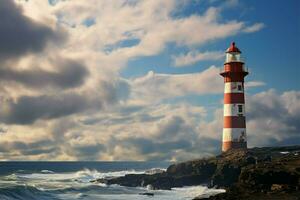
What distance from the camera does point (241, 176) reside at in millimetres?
28156

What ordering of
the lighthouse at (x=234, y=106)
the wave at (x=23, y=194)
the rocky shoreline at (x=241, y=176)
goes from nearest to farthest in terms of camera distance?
the rocky shoreline at (x=241, y=176), the wave at (x=23, y=194), the lighthouse at (x=234, y=106)

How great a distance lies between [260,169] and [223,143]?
45.8 feet

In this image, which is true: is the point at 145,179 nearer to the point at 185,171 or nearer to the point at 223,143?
the point at 185,171

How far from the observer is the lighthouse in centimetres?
4091

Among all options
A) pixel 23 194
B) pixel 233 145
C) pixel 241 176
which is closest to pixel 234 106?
pixel 233 145

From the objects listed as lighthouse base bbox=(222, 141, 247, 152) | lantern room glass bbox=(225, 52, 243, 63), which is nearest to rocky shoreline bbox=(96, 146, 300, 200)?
lighthouse base bbox=(222, 141, 247, 152)

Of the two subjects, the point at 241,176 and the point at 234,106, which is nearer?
the point at 241,176

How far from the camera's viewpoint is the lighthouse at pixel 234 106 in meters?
40.9

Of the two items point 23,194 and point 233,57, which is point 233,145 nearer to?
point 233,57

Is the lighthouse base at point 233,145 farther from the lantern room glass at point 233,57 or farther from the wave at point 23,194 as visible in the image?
the wave at point 23,194

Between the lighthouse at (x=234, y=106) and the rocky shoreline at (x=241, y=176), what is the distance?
1.16 metres

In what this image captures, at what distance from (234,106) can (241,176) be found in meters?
13.5

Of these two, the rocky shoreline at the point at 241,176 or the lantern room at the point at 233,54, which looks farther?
the lantern room at the point at 233,54

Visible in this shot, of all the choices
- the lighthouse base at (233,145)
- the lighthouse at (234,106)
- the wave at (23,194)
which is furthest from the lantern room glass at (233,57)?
the wave at (23,194)
